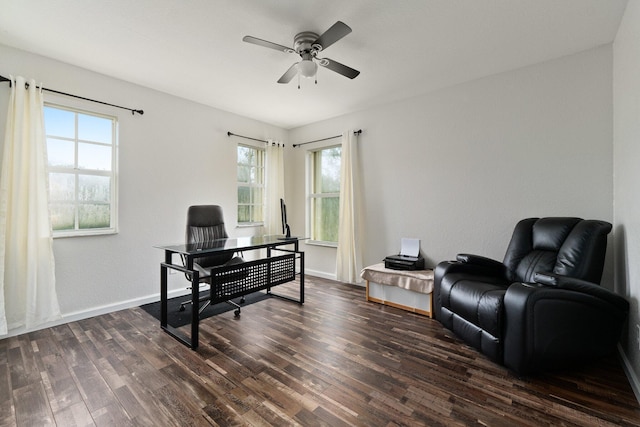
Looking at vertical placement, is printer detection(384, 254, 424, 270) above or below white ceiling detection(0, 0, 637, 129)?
below

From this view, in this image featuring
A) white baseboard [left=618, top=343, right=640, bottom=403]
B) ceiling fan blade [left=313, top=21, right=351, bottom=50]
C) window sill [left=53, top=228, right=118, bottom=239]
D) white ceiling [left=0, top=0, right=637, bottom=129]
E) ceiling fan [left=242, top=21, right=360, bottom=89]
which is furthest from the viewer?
window sill [left=53, top=228, right=118, bottom=239]

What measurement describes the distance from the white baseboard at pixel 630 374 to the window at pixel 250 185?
13.4ft

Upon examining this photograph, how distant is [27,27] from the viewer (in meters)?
2.13

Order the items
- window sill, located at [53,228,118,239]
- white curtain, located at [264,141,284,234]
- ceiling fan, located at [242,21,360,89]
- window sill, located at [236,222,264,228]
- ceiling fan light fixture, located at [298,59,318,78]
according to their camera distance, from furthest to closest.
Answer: white curtain, located at [264,141,284,234] < window sill, located at [236,222,264,228] < window sill, located at [53,228,118,239] < ceiling fan light fixture, located at [298,59,318,78] < ceiling fan, located at [242,21,360,89]

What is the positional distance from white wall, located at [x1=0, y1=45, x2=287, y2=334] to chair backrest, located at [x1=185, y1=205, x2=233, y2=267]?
0.62 metres

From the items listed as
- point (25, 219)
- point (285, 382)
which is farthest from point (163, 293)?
point (285, 382)

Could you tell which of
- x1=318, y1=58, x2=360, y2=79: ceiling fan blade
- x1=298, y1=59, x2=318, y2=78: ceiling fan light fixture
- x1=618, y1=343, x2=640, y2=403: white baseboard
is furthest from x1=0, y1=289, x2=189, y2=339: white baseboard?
x1=618, y1=343, x2=640, y2=403: white baseboard

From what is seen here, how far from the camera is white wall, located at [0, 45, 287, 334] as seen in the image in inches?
105

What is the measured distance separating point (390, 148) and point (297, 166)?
69.6 inches

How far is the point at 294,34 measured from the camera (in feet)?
7.15

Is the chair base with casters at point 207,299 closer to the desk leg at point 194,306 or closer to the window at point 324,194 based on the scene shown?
the desk leg at point 194,306

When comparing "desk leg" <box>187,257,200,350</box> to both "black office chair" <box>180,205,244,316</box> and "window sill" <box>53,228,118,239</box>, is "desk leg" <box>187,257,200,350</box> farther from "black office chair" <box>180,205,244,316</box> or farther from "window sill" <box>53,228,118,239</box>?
"window sill" <box>53,228,118,239</box>

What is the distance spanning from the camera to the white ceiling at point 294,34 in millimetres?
1893

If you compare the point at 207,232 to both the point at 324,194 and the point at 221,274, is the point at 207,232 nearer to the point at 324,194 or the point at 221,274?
the point at 221,274
